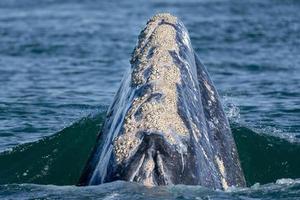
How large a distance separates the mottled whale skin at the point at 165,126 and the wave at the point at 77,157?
4.37ft

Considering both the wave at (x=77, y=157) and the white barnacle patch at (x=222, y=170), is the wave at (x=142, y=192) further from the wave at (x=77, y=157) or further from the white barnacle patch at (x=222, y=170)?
the wave at (x=77, y=157)

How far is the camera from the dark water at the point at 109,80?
856cm

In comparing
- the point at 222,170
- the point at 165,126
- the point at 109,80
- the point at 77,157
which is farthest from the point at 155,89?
the point at 109,80

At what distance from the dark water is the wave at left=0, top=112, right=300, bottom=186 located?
0.01 m

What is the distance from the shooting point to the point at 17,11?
2377 centimetres

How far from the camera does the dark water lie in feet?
28.1

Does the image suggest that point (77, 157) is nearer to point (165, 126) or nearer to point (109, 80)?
point (165, 126)

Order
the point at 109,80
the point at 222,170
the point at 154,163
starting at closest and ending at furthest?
1. the point at 154,163
2. the point at 222,170
3. the point at 109,80

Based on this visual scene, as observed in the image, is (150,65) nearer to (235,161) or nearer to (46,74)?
(235,161)

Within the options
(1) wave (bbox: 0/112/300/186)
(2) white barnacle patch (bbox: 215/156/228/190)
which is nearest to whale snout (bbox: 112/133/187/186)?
(2) white barnacle patch (bbox: 215/156/228/190)

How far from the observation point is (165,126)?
584 centimetres

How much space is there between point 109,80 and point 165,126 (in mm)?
9170

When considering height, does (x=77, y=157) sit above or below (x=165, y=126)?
below

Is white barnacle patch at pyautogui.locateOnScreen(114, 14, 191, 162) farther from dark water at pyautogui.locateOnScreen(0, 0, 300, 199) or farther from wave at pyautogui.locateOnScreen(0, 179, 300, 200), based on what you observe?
dark water at pyautogui.locateOnScreen(0, 0, 300, 199)
